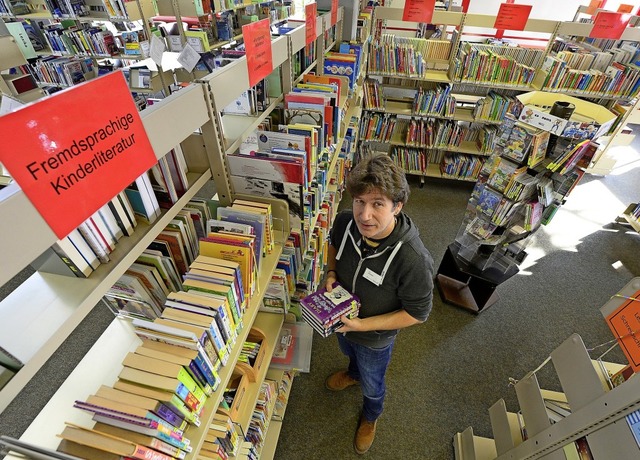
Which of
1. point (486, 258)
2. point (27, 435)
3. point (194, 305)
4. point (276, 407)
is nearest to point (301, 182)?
point (194, 305)

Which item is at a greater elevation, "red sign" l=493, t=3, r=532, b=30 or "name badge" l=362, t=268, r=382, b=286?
"red sign" l=493, t=3, r=532, b=30

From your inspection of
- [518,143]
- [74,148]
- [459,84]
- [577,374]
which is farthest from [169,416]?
[459,84]

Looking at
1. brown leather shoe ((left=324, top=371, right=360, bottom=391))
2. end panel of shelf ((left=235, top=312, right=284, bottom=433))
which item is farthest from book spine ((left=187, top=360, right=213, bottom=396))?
brown leather shoe ((left=324, top=371, right=360, bottom=391))

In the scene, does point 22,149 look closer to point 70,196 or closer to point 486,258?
point 70,196

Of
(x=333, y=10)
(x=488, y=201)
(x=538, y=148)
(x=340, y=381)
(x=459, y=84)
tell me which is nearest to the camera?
(x=538, y=148)

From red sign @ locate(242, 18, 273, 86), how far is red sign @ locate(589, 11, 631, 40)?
3.71 m

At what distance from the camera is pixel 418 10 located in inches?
132

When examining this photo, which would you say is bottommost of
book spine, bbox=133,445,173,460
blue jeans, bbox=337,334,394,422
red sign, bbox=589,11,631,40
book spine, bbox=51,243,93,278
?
blue jeans, bbox=337,334,394,422

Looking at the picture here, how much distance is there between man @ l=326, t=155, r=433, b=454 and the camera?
4.21 ft

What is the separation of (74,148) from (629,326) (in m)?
1.77

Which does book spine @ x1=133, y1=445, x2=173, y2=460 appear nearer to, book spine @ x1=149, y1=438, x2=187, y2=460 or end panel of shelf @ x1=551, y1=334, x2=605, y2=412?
book spine @ x1=149, y1=438, x2=187, y2=460

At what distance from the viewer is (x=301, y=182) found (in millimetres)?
1328

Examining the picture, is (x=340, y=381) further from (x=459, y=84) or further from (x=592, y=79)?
(x=592, y=79)

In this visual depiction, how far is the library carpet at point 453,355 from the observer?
205 centimetres
